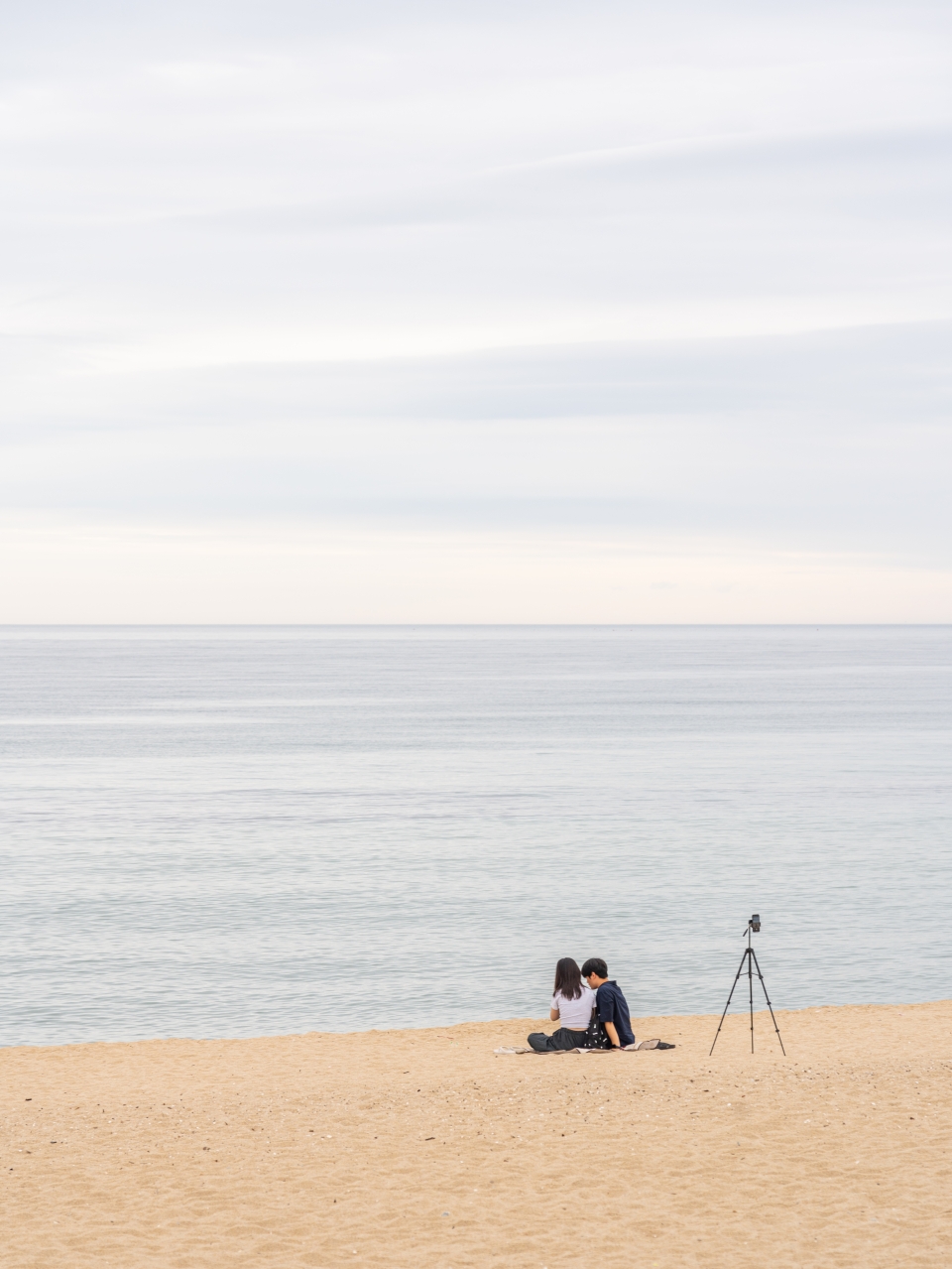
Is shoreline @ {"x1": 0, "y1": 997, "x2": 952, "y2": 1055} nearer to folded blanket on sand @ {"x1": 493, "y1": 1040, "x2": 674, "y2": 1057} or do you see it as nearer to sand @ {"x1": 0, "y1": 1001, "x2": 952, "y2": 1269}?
folded blanket on sand @ {"x1": 493, "y1": 1040, "x2": 674, "y2": 1057}

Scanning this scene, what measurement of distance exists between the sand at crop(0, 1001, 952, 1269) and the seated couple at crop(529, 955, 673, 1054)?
402mm

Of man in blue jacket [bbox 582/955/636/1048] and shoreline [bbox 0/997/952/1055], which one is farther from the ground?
man in blue jacket [bbox 582/955/636/1048]

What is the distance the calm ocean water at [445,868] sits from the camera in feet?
82.6

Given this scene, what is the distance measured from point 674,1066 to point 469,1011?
8.57 m

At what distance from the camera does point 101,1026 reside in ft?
73.4

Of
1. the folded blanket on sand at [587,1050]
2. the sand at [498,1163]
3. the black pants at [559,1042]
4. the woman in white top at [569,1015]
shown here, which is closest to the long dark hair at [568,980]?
the woman in white top at [569,1015]

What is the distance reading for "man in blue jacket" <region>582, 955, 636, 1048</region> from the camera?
1644 cm

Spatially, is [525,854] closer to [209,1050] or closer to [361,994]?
[361,994]

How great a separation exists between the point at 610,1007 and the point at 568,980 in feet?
2.19

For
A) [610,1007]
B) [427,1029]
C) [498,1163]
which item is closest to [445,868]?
[427,1029]

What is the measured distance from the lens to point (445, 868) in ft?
127

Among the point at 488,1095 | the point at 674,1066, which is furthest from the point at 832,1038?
the point at 488,1095

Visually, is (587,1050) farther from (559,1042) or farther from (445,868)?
(445,868)

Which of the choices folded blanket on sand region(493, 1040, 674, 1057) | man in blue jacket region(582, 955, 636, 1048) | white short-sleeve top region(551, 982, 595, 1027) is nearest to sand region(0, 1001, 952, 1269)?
folded blanket on sand region(493, 1040, 674, 1057)
